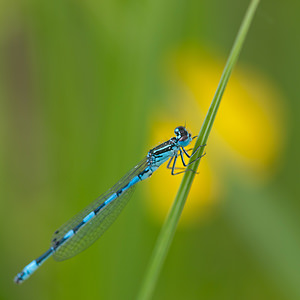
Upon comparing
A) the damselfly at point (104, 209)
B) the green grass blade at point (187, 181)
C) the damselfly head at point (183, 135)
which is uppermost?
the damselfly at point (104, 209)

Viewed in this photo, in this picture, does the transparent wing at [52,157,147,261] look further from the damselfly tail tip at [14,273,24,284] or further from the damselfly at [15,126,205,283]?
the damselfly tail tip at [14,273,24,284]

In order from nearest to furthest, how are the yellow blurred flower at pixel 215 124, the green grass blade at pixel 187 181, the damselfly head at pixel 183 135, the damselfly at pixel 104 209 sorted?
the green grass blade at pixel 187 181 < the damselfly head at pixel 183 135 < the damselfly at pixel 104 209 < the yellow blurred flower at pixel 215 124

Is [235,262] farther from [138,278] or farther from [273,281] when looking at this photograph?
[138,278]

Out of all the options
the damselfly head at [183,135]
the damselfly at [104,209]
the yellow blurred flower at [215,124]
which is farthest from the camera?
the yellow blurred flower at [215,124]

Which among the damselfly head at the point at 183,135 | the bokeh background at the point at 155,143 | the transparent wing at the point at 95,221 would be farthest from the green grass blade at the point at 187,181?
the transparent wing at the point at 95,221

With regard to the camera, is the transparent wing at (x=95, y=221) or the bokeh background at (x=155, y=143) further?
the transparent wing at (x=95, y=221)

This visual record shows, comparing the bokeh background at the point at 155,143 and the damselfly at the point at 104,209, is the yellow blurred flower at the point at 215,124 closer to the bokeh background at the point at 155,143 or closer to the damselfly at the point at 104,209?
the bokeh background at the point at 155,143

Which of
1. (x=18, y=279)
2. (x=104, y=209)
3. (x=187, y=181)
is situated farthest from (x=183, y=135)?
(x=18, y=279)
